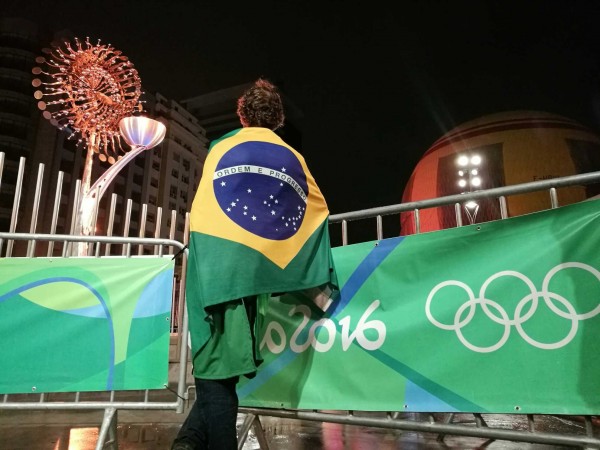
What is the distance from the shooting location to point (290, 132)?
86.8m

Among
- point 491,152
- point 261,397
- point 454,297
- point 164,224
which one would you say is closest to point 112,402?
point 261,397

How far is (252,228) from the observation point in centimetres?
241

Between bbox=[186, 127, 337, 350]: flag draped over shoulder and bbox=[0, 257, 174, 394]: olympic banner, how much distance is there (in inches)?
40.8

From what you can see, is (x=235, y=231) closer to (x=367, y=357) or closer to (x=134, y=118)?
(x=367, y=357)

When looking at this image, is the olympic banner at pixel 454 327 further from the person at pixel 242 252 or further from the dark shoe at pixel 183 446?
the dark shoe at pixel 183 446

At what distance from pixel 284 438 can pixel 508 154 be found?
63.2 ft

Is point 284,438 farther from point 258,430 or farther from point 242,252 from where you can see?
point 242,252

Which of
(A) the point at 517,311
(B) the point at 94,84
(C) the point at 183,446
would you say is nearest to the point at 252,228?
(C) the point at 183,446

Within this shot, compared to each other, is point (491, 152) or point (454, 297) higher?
point (491, 152)

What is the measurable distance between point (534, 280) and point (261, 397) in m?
1.68

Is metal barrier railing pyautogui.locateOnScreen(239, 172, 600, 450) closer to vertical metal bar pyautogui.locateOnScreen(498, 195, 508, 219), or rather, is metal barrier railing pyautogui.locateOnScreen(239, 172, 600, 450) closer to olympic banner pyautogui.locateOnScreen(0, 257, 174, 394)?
vertical metal bar pyautogui.locateOnScreen(498, 195, 508, 219)

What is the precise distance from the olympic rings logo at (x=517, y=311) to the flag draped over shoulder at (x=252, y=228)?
0.71 m

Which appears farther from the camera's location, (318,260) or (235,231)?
(318,260)

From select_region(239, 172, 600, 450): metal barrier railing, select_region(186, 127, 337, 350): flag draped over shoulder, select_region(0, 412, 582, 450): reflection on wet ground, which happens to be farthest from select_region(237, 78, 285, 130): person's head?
select_region(0, 412, 582, 450): reflection on wet ground
